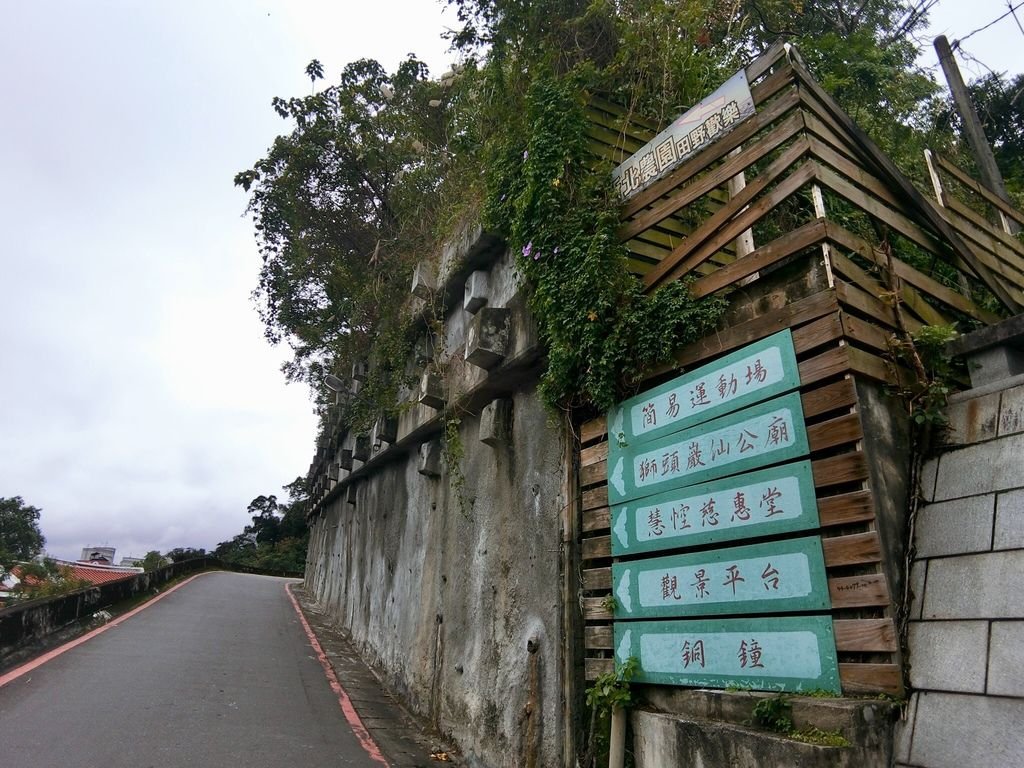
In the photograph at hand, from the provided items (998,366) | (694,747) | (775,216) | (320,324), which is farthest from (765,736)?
(320,324)

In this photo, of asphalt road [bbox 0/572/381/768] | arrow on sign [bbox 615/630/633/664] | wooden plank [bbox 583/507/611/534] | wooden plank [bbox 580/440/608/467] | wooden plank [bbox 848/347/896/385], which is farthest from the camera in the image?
asphalt road [bbox 0/572/381/768]

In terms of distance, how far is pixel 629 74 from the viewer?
246 inches

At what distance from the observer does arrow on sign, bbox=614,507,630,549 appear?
4105mm

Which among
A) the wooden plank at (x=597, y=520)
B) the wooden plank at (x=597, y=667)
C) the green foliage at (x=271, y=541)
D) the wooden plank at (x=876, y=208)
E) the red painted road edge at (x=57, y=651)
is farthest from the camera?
the green foliage at (x=271, y=541)

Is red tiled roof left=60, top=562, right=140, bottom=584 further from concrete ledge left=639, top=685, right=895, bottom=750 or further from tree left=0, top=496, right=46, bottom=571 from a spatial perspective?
tree left=0, top=496, right=46, bottom=571

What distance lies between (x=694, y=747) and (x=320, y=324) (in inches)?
436

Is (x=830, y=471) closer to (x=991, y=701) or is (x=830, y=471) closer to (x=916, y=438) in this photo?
(x=916, y=438)

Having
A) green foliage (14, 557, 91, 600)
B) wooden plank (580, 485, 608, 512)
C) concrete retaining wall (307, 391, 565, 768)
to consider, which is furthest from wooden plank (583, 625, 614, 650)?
green foliage (14, 557, 91, 600)

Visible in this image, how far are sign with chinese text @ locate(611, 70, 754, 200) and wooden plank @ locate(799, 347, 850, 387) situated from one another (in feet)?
5.80

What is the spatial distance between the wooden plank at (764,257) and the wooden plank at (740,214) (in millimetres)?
208

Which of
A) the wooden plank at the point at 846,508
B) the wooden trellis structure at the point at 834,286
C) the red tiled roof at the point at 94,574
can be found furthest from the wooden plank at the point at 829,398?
the red tiled roof at the point at 94,574

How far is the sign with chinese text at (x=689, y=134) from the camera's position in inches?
163

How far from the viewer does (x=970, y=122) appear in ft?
24.3

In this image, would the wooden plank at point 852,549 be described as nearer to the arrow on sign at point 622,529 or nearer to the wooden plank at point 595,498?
the arrow on sign at point 622,529
